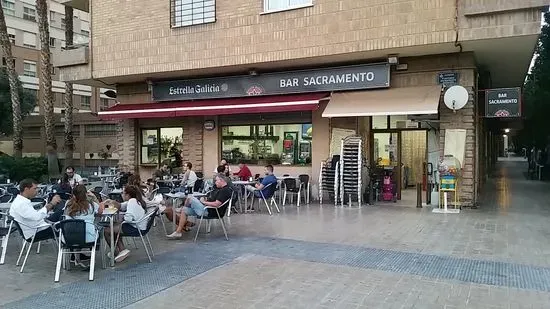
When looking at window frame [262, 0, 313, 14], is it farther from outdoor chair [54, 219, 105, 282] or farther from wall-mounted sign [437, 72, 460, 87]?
outdoor chair [54, 219, 105, 282]

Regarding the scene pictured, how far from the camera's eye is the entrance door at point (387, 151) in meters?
14.1

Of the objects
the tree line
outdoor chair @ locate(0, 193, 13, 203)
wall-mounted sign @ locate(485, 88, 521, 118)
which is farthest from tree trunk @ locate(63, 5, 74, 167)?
wall-mounted sign @ locate(485, 88, 521, 118)

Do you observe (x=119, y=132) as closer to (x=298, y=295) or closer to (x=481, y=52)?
(x=481, y=52)

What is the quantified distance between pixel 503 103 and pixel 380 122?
343 centimetres

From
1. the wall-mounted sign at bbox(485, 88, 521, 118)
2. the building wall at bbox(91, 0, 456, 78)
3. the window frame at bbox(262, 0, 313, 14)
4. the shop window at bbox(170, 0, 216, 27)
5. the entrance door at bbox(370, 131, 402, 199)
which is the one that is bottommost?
the entrance door at bbox(370, 131, 402, 199)

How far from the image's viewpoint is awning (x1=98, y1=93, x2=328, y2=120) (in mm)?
12945

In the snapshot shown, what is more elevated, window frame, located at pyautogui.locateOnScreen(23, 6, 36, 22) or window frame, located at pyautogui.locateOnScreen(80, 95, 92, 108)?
window frame, located at pyautogui.locateOnScreen(23, 6, 36, 22)

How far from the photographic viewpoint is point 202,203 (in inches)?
322

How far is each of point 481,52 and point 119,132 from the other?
42.0ft

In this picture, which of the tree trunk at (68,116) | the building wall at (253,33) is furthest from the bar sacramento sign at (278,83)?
the tree trunk at (68,116)

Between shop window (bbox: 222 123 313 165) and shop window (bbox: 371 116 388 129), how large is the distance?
1909 millimetres

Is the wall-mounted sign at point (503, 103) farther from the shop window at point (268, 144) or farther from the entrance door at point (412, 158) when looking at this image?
the shop window at point (268, 144)

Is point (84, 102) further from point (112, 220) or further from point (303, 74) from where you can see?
point (112, 220)

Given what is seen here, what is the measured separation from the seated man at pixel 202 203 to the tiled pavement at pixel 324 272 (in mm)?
429
